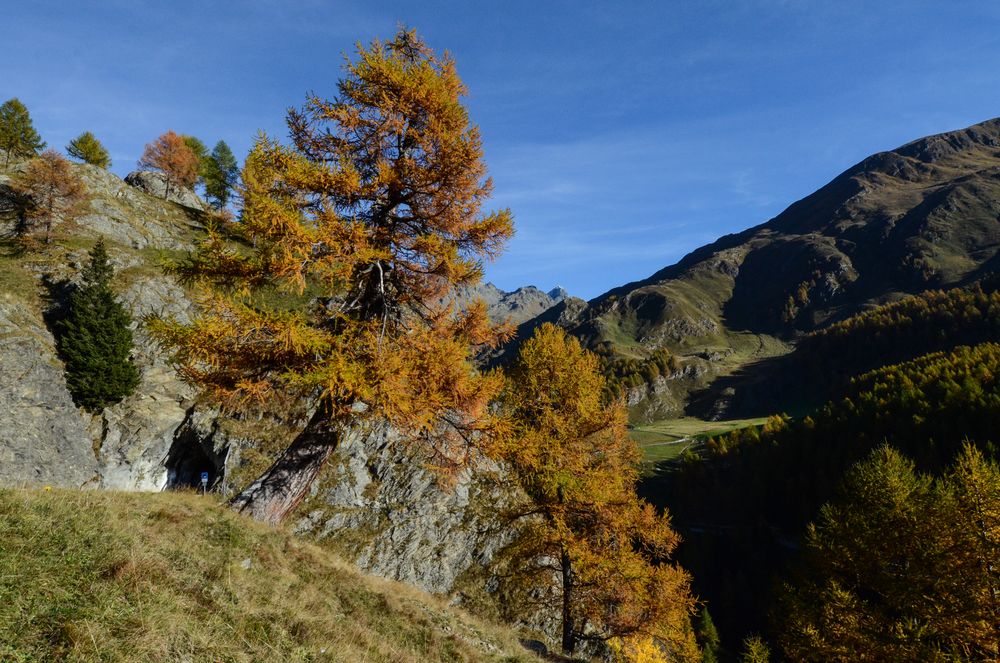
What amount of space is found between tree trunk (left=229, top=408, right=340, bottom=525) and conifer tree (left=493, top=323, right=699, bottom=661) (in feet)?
19.6

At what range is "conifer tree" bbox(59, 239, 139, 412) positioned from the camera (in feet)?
93.4

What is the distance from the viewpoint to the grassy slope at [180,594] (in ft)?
15.1

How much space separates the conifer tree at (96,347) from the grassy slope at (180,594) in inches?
987

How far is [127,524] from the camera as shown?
732cm

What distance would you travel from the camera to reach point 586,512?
15.9 meters

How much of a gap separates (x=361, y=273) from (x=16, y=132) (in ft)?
259

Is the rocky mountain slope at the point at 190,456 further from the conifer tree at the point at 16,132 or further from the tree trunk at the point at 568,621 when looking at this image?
the conifer tree at the point at 16,132

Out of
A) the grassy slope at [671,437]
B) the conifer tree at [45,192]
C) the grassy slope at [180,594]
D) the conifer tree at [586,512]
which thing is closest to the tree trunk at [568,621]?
the conifer tree at [586,512]

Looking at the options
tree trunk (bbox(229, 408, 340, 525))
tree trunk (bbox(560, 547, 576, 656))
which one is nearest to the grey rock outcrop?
tree trunk (bbox(229, 408, 340, 525))

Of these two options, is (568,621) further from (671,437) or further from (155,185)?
(671,437)

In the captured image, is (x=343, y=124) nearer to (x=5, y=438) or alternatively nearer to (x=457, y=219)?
(x=457, y=219)

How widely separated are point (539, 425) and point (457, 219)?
7.78 metres

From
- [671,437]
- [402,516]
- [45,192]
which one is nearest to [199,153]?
[45,192]

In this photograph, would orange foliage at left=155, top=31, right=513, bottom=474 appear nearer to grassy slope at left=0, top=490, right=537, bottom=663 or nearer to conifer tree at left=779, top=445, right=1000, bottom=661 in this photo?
grassy slope at left=0, top=490, right=537, bottom=663
